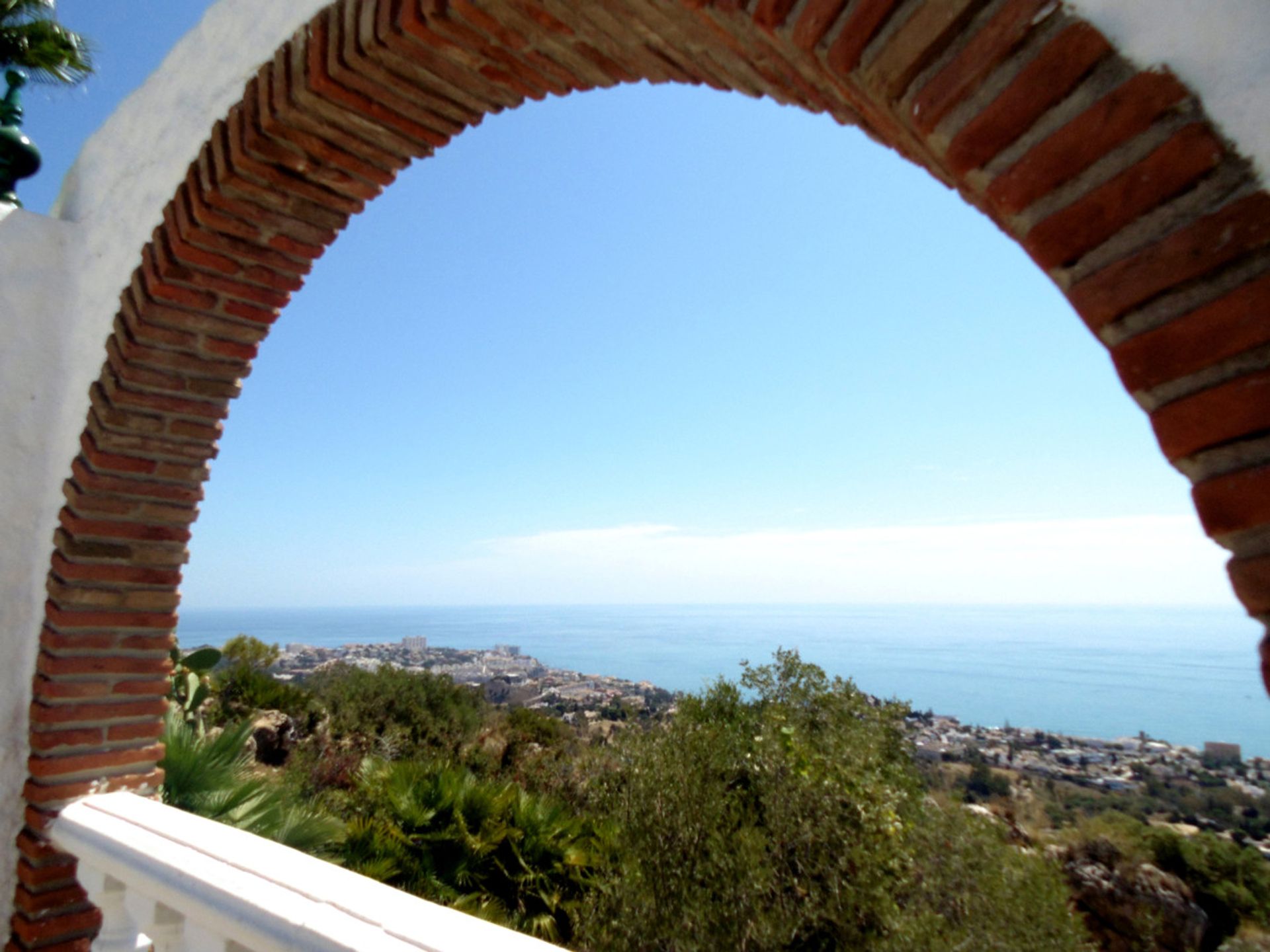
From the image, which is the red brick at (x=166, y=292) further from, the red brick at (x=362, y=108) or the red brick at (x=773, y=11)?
the red brick at (x=773, y=11)

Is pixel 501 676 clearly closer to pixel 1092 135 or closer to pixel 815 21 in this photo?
pixel 815 21

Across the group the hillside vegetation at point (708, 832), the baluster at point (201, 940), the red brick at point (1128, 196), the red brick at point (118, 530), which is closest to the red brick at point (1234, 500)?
the red brick at point (1128, 196)

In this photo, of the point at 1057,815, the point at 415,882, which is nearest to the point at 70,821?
the point at 415,882

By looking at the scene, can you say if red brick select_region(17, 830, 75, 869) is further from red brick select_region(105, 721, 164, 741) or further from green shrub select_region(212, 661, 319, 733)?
green shrub select_region(212, 661, 319, 733)

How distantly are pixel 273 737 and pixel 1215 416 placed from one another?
11077 mm

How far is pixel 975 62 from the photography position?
2.65ft

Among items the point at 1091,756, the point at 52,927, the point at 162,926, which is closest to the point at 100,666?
the point at 52,927

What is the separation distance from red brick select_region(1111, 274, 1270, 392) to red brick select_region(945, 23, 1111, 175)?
27 centimetres

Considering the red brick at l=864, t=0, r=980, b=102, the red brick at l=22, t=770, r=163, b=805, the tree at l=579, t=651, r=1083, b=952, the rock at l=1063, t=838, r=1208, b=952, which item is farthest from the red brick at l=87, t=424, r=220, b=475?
the rock at l=1063, t=838, r=1208, b=952

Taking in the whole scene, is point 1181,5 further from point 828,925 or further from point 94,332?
point 828,925

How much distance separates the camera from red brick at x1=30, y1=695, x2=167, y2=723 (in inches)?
90.1

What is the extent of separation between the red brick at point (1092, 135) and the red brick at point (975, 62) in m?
0.11

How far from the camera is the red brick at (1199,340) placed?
2.15 ft

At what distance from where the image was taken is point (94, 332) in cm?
249
